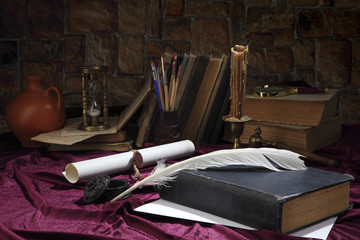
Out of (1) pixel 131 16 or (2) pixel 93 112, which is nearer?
(2) pixel 93 112

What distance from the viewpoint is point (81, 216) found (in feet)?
3.20

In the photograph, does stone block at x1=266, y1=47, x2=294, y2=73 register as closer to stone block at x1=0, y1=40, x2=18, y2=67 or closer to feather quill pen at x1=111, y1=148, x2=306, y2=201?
stone block at x1=0, y1=40, x2=18, y2=67

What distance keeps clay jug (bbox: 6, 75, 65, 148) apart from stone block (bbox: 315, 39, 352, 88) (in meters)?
1.55

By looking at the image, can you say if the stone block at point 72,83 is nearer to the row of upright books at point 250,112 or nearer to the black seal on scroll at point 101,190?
the row of upright books at point 250,112

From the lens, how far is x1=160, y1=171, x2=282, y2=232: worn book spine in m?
0.83

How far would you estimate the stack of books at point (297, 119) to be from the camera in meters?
1.51

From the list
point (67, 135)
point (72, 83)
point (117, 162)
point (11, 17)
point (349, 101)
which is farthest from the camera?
point (349, 101)

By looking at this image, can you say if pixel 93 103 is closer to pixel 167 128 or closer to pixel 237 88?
pixel 167 128

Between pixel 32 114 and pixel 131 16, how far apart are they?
858 mm

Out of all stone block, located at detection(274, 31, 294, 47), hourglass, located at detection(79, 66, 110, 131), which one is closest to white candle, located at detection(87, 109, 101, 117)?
hourglass, located at detection(79, 66, 110, 131)

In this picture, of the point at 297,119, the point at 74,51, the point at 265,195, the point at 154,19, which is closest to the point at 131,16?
the point at 154,19

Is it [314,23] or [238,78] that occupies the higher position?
[314,23]

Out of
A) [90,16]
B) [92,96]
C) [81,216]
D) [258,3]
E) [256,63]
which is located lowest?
[81,216]

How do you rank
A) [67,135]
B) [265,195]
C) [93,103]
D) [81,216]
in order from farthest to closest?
[93,103]
[67,135]
[81,216]
[265,195]
